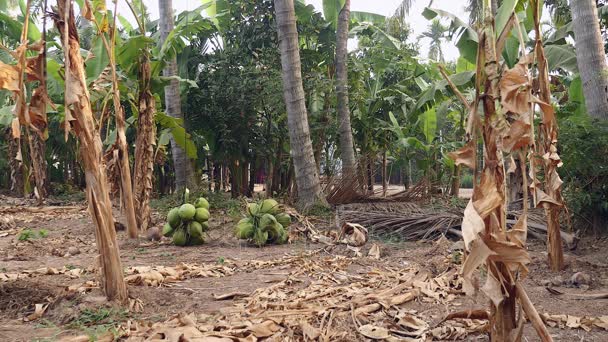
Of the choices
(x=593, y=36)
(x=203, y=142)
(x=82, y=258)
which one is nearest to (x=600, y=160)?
(x=593, y=36)

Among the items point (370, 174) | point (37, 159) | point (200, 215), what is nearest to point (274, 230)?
point (200, 215)

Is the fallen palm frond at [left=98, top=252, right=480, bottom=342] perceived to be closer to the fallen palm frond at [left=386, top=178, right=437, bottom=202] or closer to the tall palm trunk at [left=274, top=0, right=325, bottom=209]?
the tall palm trunk at [left=274, top=0, right=325, bottom=209]

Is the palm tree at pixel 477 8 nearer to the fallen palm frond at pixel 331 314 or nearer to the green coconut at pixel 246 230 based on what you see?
the fallen palm frond at pixel 331 314

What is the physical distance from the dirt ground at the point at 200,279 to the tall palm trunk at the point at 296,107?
1.21 meters

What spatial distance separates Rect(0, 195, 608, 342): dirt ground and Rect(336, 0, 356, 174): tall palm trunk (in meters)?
2.96

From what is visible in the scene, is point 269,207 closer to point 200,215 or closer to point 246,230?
point 246,230

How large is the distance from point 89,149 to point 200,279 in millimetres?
1468

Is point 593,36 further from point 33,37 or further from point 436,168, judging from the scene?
point 33,37

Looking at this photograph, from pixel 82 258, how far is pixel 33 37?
192 inches

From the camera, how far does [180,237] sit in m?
5.36

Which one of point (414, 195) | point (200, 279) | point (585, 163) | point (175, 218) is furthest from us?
point (414, 195)

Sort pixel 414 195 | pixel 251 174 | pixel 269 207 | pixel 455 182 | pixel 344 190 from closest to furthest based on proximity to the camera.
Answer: pixel 269 207
pixel 344 190
pixel 414 195
pixel 455 182
pixel 251 174

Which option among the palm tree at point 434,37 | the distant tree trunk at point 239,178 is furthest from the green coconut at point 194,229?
the palm tree at point 434,37

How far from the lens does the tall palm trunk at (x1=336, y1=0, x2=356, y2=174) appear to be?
353 inches
